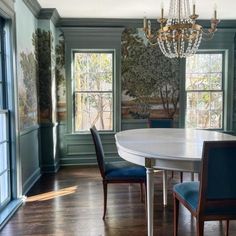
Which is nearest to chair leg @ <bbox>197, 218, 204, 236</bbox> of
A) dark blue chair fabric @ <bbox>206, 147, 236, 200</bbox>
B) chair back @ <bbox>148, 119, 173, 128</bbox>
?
dark blue chair fabric @ <bbox>206, 147, 236, 200</bbox>

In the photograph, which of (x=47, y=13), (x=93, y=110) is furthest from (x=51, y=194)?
(x=47, y=13)

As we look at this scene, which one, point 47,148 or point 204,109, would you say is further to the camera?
point 204,109

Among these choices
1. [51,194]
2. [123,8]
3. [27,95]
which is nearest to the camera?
[51,194]

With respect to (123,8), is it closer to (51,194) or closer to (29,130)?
(29,130)

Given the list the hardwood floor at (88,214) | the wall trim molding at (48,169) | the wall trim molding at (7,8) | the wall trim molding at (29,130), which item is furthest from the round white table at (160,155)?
the wall trim molding at (48,169)

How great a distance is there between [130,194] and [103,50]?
2623 mm

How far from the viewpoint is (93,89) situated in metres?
5.19

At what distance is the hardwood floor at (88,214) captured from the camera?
2664 mm

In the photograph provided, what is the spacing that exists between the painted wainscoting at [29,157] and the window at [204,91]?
269 cm

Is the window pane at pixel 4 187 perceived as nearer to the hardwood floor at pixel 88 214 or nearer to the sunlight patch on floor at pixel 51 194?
the hardwood floor at pixel 88 214

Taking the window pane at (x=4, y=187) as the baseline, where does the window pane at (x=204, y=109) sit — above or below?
above

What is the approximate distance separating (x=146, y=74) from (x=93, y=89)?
3.20 ft

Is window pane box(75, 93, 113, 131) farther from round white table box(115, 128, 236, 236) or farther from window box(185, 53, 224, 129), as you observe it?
round white table box(115, 128, 236, 236)

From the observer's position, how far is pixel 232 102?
534cm
